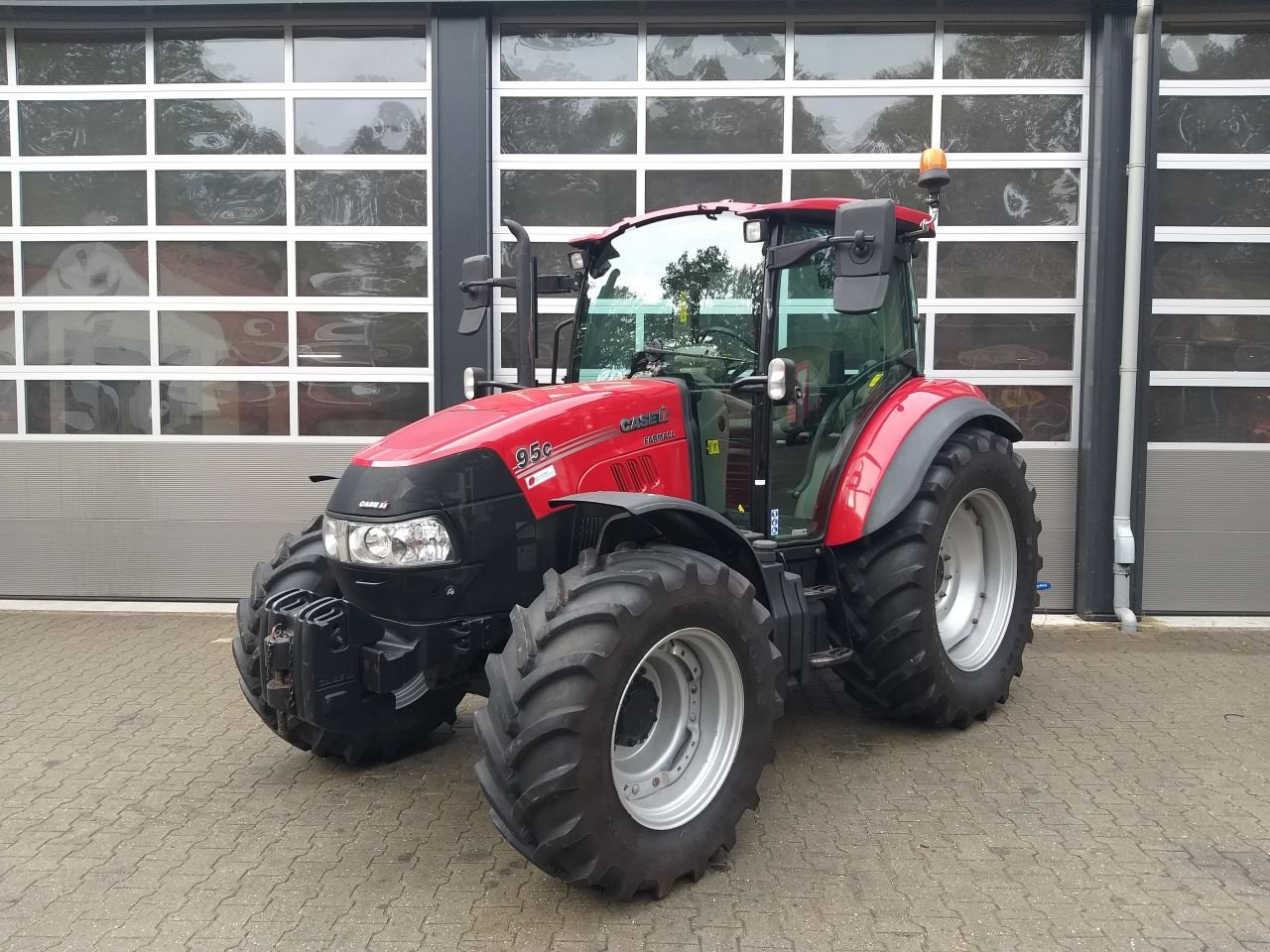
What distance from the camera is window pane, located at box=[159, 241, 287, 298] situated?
6.88 m

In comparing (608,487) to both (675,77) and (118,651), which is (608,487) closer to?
(118,651)

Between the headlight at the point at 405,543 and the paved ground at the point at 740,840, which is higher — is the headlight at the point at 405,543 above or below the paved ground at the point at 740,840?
above

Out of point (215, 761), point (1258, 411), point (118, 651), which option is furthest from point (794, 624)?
point (1258, 411)

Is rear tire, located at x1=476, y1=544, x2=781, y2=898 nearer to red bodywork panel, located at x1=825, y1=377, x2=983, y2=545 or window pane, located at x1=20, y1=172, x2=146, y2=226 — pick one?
red bodywork panel, located at x1=825, y1=377, x2=983, y2=545

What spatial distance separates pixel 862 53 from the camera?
21.9 feet

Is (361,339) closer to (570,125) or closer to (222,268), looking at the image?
(222,268)

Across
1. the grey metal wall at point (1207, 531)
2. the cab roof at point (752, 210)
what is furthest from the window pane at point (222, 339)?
the grey metal wall at point (1207, 531)

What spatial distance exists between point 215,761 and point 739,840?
230cm

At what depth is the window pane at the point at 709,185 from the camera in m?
6.72

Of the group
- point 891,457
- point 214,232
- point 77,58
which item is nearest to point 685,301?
point 891,457

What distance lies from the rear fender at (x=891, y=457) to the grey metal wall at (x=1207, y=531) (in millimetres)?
2952

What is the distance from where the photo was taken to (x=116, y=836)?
10.9 feet

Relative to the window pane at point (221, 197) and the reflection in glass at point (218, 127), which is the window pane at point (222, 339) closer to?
the window pane at point (221, 197)

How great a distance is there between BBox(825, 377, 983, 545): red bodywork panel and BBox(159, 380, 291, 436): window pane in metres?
4.51
